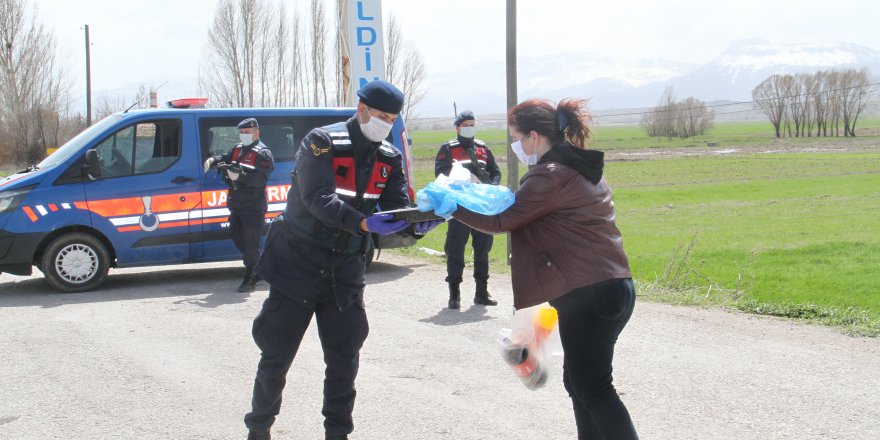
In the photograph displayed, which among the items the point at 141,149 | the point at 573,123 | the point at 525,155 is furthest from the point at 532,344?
the point at 141,149

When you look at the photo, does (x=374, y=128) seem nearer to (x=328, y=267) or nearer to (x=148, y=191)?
(x=328, y=267)

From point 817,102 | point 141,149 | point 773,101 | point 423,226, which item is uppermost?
point 773,101

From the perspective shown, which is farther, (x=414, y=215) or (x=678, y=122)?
(x=678, y=122)

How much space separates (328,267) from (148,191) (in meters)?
6.40

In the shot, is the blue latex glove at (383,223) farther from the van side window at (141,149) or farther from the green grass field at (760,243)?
the van side window at (141,149)

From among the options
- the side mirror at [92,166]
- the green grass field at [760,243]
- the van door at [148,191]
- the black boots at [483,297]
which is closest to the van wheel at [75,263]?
the van door at [148,191]

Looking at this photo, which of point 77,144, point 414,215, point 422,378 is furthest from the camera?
point 77,144

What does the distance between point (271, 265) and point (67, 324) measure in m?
4.32

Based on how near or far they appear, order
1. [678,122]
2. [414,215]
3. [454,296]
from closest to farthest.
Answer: [414,215], [454,296], [678,122]

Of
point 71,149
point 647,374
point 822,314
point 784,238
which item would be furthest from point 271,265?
point 784,238

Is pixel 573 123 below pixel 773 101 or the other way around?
below

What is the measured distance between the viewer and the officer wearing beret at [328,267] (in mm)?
4109

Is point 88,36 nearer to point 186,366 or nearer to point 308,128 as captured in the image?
point 308,128

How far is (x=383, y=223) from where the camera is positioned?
3891 millimetres
